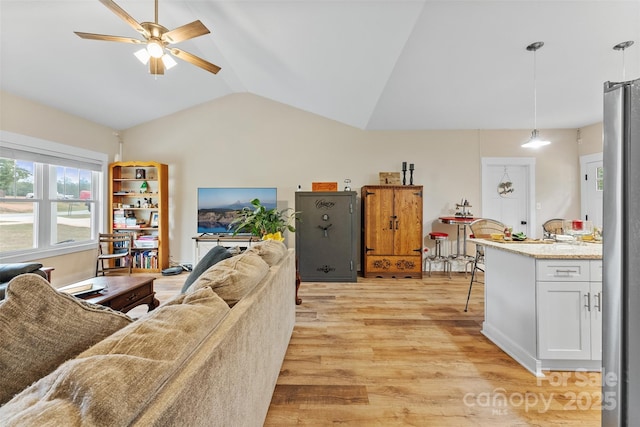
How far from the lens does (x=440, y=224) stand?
16.0 ft

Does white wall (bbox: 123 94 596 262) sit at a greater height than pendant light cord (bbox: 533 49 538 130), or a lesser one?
lesser

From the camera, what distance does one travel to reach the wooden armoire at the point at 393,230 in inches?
172

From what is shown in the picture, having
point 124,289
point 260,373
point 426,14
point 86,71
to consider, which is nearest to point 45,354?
point 260,373

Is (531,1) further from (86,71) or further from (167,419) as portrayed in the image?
(86,71)

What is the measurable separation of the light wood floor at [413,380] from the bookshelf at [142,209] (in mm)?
3274

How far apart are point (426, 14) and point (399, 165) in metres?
2.87

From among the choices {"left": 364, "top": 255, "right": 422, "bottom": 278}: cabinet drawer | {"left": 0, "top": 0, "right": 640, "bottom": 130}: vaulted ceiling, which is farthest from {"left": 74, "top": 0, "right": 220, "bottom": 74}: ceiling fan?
{"left": 364, "top": 255, "right": 422, "bottom": 278}: cabinet drawer

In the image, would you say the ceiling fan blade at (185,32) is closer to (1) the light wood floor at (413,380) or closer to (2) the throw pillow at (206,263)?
(2) the throw pillow at (206,263)

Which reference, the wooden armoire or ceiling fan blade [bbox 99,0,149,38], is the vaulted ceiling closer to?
ceiling fan blade [bbox 99,0,149,38]

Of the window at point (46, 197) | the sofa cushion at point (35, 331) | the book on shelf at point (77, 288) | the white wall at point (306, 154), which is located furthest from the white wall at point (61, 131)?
the sofa cushion at point (35, 331)

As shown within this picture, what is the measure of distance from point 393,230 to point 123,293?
11.7ft

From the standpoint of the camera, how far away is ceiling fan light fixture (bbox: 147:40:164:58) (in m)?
2.33

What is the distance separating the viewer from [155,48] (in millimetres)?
2350

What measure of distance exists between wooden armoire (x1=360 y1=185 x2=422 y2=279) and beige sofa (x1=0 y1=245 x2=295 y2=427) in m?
3.24
